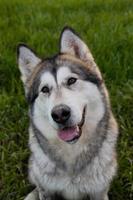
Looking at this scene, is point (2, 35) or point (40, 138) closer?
Answer: point (40, 138)

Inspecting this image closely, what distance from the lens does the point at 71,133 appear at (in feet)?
11.5

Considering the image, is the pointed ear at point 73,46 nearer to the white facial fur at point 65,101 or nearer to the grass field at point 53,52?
the white facial fur at point 65,101

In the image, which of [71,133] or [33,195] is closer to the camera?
[71,133]

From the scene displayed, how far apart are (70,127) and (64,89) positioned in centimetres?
25

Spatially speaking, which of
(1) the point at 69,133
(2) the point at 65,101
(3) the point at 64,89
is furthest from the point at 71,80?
(1) the point at 69,133

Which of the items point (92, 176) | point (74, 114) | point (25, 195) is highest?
point (74, 114)

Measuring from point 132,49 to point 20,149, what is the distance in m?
1.64

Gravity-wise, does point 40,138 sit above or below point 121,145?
above

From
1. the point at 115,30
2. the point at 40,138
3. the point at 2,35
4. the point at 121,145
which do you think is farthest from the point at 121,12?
the point at 40,138

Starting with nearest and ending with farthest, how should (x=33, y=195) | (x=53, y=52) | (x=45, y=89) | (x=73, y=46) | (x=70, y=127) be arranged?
(x=70, y=127)
(x=45, y=89)
(x=73, y=46)
(x=33, y=195)
(x=53, y=52)

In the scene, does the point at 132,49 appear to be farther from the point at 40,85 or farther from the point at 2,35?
the point at 40,85

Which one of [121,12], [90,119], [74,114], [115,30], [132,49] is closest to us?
[74,114]

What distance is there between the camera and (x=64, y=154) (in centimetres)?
380

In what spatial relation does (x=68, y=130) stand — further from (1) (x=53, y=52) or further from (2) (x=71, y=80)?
(1) (x=53, y=52)
